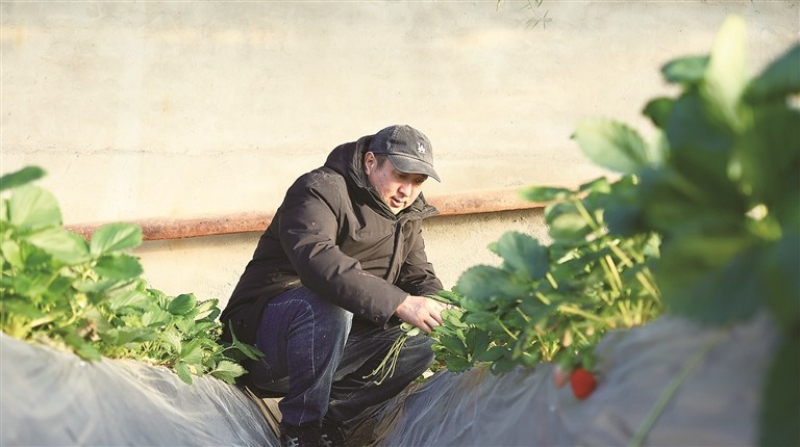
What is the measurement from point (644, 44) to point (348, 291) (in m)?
2.82

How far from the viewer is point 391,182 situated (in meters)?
2.98

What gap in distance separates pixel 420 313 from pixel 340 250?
304 millimetres

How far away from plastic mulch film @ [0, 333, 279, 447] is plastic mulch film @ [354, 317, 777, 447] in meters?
0.59

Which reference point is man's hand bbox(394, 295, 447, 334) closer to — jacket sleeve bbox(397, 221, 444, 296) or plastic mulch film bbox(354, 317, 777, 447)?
jacket sleeve bbox(397, 221, 444, 296)

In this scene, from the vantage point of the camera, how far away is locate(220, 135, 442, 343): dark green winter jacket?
8.83 feet

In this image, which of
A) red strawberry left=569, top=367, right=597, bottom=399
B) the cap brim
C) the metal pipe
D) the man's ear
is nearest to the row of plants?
red strawberry left=569, top=367, right=597, bottom=399

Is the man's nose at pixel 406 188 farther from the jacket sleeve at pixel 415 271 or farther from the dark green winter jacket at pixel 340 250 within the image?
the jacket sleeve at pixel 415 271

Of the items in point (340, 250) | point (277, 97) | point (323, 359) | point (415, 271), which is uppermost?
point (277, 97)

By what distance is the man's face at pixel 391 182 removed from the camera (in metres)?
2.98

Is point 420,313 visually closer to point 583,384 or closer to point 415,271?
point 415,271

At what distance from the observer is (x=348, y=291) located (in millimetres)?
2674

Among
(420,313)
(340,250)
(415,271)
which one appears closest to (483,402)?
(420,313)

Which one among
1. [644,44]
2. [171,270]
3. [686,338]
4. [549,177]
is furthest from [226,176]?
[686,338]

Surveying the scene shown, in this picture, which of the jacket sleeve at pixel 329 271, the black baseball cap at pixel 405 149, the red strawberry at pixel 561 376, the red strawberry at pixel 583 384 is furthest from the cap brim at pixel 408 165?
the red strawberry at pixel 583 384
